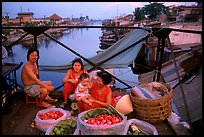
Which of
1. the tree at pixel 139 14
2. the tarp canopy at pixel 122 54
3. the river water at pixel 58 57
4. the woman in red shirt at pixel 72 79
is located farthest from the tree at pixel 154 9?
the woman in red shirt at pixel 72 79

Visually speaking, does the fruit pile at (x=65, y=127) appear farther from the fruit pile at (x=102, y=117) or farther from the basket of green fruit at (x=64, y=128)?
the fruit pile at (x=102, y=117)

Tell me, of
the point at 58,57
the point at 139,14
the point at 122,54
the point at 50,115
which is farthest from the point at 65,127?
the point at 139,14

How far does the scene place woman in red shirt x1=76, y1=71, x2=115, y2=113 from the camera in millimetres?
2861

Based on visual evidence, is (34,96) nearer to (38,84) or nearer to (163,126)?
(38,84)

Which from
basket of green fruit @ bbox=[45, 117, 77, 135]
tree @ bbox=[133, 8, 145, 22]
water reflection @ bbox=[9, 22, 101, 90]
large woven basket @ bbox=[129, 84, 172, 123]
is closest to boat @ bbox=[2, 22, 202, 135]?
large woven basket @ bbox=[129, 84, 172, 123]

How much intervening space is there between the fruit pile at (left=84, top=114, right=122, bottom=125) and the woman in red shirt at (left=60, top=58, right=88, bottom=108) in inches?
36.1

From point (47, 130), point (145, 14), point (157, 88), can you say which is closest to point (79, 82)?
point (47, 130)

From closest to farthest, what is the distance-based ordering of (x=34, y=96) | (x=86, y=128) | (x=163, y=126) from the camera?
(x=86, y=128)
(x=163, y=126)
(x=34, y=96)

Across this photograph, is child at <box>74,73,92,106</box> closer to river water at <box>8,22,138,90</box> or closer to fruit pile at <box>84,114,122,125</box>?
fruit pile at <box>84,114,122,125</box>

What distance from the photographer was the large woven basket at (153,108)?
2.67 m

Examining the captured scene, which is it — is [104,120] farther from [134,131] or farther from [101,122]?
[134,131]

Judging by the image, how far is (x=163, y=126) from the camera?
108 inches

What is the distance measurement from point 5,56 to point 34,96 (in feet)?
2.99

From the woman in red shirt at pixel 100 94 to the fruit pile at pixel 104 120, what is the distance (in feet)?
1.12
